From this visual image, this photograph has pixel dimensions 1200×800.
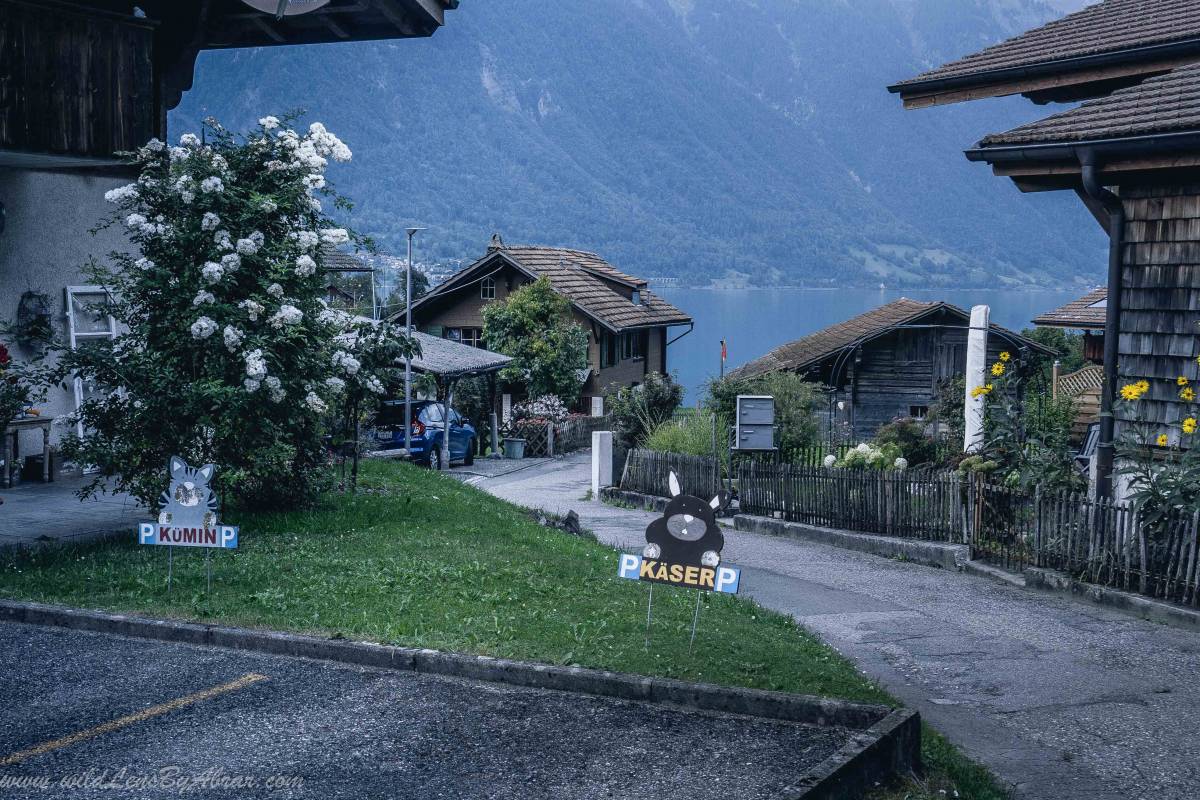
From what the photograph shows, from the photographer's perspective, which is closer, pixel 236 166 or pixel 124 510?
pixel 236 166

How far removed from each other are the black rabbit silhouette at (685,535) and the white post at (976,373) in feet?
37.3

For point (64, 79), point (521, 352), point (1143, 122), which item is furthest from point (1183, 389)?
point (521, 352)

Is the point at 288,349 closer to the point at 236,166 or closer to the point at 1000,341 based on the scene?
the point at 236,166

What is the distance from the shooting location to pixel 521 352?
151 ft

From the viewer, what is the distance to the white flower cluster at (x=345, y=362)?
510 inches

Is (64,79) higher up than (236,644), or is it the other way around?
(64,79)

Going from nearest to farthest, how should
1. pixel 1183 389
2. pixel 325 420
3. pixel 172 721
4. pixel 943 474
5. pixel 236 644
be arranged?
pixel 172 721 → pixel 236 644 → pixel 1183 389 → pixel 325 420 → pixel 943 474

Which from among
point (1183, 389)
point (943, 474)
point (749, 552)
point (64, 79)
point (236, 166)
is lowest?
point (749, 552)

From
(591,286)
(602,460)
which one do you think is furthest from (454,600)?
(591,286)

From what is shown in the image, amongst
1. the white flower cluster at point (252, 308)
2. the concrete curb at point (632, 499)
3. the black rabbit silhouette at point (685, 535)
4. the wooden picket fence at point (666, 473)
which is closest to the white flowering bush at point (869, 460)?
the wooden picket fence at point (666, 473)

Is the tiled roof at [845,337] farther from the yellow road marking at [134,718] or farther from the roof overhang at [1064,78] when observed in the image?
the yellow road marking at [134,718]

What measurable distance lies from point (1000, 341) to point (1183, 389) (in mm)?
30402

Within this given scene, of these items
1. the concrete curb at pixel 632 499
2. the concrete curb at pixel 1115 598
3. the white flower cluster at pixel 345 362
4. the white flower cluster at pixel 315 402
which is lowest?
the concrete curb at pixel 632 499

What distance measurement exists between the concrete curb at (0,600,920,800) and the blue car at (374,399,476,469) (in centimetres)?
2368
